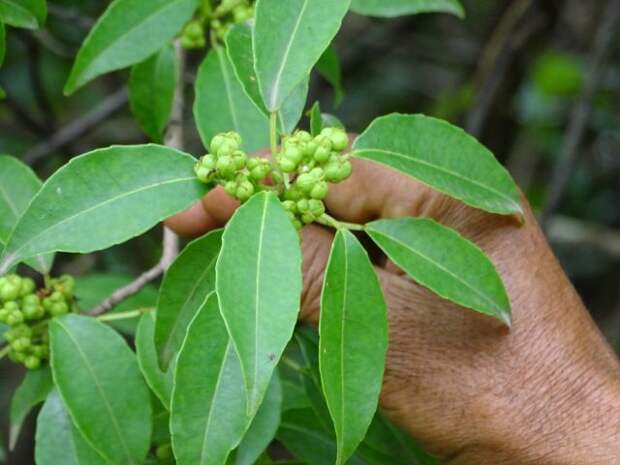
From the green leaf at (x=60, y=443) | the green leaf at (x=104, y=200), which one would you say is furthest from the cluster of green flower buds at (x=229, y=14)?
the green leaf at (x=60, y=443)

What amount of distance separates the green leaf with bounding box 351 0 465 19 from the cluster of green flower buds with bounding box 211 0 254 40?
0.16 m

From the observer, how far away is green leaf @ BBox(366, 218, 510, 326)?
1.33 metres

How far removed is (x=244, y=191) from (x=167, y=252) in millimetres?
464

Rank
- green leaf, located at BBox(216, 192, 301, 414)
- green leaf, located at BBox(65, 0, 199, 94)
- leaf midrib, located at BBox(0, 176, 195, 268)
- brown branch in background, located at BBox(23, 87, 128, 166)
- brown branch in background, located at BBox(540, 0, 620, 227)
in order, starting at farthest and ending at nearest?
brown branch in background, located at BBox(540, 0, 620, 227), brown branch in background, located at BBox(23, 87, 128, 166), green leaf, located at BBox(65, 0, 199, 94), leaf midrib, located at BBox(0, 176, 195, 268), green leaf, located at BBox(216, 192, 301, 414)

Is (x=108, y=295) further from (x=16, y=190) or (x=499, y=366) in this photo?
(x=499, y=366)

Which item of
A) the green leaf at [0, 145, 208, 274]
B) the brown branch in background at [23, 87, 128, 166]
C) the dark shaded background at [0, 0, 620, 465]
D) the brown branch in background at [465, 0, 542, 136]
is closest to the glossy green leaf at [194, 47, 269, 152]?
the green leaf at [0, 145, 208, 274]

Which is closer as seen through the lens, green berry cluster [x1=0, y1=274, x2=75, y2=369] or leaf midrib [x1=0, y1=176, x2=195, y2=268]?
leaf midrib [x1=0, y1=176, x2=195, y2=268]

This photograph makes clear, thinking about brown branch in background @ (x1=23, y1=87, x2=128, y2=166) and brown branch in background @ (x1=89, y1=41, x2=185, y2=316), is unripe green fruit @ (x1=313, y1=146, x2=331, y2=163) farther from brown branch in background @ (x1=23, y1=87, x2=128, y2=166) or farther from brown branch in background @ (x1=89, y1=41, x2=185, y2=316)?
brown branch in background @ (x1=23, y1=87, x2=128, y2=166)

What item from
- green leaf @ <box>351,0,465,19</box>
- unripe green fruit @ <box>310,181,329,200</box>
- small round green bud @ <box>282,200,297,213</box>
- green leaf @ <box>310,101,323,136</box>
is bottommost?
small round green bud @ <box>282,200,297,213</box>

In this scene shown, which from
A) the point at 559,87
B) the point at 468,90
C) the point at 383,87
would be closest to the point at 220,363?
the point at 468,90

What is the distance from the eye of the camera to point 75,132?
8.84 feet

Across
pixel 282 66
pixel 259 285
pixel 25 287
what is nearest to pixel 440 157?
pixel 282 66

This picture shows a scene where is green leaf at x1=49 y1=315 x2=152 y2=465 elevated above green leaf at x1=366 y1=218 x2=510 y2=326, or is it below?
below

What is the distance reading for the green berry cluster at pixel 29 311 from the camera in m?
1.42
